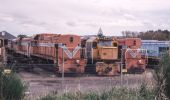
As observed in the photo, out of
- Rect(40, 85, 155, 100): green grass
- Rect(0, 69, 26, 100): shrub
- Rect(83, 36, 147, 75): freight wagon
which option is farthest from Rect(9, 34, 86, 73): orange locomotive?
Rect(0, 69, 26, 100): shrub

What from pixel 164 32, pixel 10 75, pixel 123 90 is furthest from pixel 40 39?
pixel 164 32

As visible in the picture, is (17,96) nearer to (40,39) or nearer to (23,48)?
(40,39)

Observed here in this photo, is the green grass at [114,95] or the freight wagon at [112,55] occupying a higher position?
the freight wagon at [112,55]

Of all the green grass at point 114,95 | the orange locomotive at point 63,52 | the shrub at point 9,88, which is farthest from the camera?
the orange locomotive at point 63,52

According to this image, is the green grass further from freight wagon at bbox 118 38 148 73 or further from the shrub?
freight wagon at bbox 118 38 148 73

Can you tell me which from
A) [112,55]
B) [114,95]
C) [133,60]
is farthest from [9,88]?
[112,55]

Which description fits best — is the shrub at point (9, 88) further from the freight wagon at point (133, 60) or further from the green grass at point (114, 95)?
the freight wagon at point (133, 60)

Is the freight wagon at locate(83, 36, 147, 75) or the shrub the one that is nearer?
the shrub

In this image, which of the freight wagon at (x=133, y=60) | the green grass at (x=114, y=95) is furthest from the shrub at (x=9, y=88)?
the freight wagon at (x=133, y=60)

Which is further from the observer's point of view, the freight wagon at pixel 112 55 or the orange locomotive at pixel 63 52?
the freight wagon at pixel 112 55

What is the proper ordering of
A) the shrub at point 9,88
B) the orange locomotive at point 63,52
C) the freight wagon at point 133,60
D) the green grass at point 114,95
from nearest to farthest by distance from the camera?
the shrub at point 9,88 < the green grass at point 114,95 < the orange locomotive at point 63,52 < the freight wagon at point 133,60

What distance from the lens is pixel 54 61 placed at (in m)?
32.5

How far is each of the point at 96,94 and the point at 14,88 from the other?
3.18 metres

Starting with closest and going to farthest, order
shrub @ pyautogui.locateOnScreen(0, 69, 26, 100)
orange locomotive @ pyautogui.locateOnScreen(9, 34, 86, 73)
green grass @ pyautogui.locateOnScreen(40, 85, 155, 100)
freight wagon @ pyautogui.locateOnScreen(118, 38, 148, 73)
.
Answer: shrub @ pyautogui.locateOnScreen(0, 69, 26, 100), green grass @ pyautogui.locateOnScreen(40, 85, 155, 100), orange locomotive @ pyautogui.locateOnScreen(9, 34, 86, 73), freight wagon @ pyautogui.locateOnScreen(118, 38, 148, 73)
